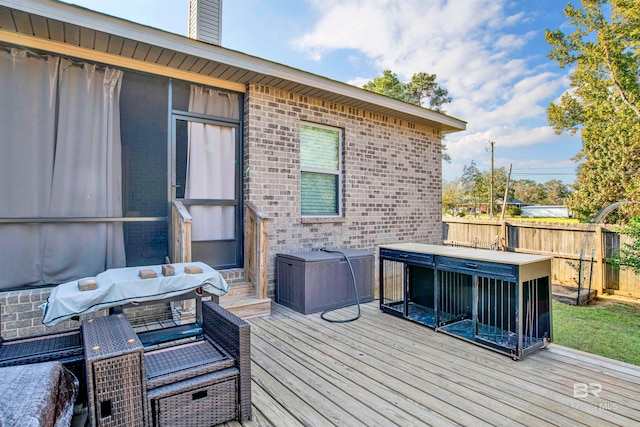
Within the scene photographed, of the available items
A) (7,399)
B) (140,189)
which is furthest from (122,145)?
(7,399)

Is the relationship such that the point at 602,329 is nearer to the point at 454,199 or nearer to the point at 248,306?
the point at 248,306

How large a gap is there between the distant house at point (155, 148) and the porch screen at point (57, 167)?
0.01 metres

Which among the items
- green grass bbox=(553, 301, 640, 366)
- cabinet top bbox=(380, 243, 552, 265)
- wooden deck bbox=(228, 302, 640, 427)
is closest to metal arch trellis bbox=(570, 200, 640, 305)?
green grass bbox=(553, 301, 640, 366)

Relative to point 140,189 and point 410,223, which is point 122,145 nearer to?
point 140,189

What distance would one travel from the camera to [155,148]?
14.2 ft

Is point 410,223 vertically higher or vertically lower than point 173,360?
higher

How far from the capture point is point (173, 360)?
213 centimetres

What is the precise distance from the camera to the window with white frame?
17.9ft

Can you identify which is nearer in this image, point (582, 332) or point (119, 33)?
point (119, 33)

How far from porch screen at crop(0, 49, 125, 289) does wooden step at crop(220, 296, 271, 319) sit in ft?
4.47

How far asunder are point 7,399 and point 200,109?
3828mm

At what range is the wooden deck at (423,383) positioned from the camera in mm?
2168

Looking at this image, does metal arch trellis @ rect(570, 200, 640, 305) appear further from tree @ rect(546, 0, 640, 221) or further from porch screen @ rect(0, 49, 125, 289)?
porch screen @ rect(0, 49, 125, 289)

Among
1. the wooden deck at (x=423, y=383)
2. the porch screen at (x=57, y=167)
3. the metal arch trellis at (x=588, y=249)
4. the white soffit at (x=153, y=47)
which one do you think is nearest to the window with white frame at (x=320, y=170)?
the white soffit at (x=153, y=47)
